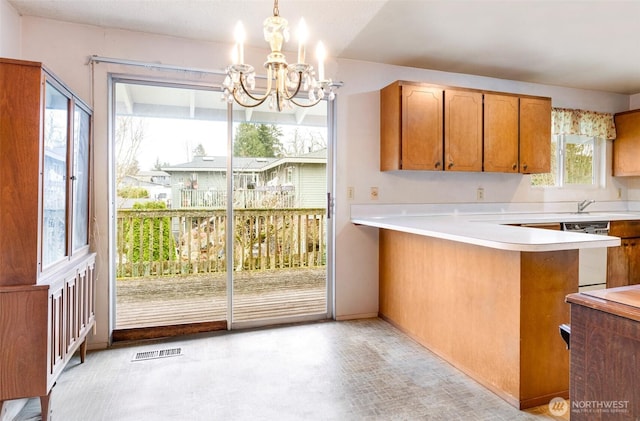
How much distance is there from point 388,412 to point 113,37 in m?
3.09

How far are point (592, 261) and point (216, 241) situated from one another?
11.1 feet

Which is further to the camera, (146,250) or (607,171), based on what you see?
(607,171)

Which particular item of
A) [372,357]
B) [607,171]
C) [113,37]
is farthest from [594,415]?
[607,171]

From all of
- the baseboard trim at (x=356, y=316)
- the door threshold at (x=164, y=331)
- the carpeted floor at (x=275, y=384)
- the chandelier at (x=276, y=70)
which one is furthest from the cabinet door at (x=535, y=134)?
the door threshold at (x=164, y=331)

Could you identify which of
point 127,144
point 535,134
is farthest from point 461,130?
point 127,144

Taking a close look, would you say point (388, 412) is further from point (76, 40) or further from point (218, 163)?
point (76, 40)

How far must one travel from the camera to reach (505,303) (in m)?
2.01

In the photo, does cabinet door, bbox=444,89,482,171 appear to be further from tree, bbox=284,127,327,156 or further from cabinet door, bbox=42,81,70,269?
cabinet door, bbox=42,81,70,269

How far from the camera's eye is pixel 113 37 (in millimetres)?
2686

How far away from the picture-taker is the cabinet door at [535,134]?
3.45 meters

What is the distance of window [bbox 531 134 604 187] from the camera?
411cm

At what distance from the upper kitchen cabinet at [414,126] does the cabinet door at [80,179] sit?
2.34 meters

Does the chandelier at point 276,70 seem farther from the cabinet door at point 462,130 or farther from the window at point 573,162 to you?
the window at point 573,162

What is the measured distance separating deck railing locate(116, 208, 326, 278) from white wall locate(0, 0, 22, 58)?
147 centimetres
